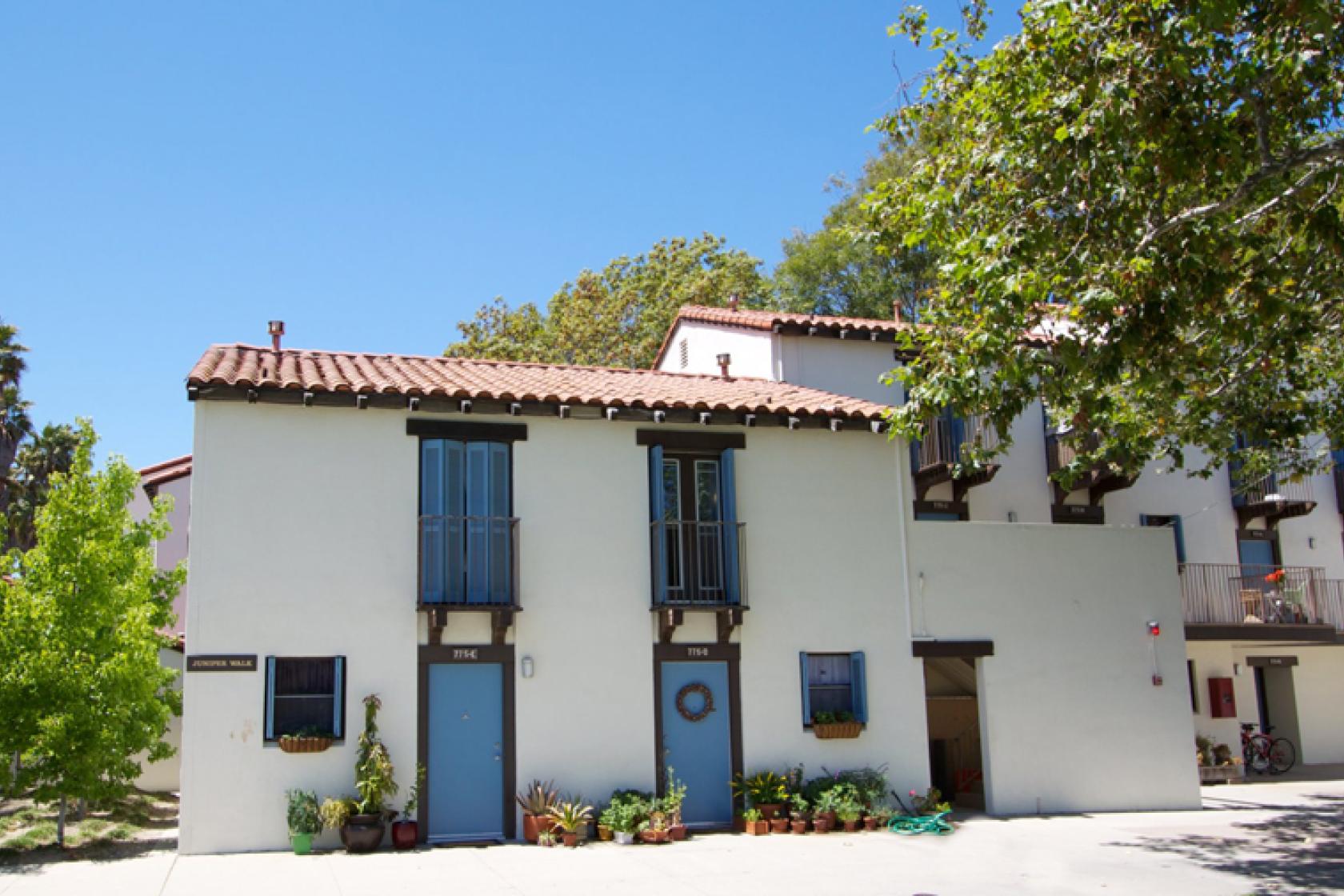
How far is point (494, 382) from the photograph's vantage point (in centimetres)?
1811

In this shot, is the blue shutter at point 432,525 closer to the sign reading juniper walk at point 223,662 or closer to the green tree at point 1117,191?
the sign reading juniper walk at point 223,662

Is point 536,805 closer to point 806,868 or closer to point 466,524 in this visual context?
point 466,524

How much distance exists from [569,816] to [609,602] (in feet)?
9.69

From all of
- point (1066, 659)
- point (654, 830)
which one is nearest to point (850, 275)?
point (1066, 659)

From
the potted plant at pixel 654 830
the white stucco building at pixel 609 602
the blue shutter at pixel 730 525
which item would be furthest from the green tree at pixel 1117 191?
the potted plant at pixel 654 830

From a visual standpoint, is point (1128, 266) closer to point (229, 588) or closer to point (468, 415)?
point (468, 415)

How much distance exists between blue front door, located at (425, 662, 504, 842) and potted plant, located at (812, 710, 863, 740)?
Result: 14.9ft

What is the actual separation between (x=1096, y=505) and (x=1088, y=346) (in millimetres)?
12373

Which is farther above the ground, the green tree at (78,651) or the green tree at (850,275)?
the green tree at (850,275)

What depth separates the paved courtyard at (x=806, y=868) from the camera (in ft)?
42.1

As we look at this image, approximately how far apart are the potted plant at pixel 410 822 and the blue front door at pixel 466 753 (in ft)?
0.66

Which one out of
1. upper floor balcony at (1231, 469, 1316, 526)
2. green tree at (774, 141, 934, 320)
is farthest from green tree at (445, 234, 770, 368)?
upper floor balcony at (1231, 469, 1316, 526)

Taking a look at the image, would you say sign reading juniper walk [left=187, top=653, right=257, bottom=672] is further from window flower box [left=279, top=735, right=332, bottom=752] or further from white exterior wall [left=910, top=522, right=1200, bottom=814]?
white exterior wall [left=910, top=522, right=1200, bottom=814]

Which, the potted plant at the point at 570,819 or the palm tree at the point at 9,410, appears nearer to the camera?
the potted plant at the point at 570,819
